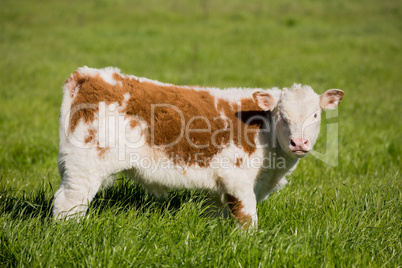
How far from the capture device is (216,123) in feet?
13.8

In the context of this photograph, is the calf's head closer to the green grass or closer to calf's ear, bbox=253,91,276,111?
calf's ear, bbox=253,91,276,111

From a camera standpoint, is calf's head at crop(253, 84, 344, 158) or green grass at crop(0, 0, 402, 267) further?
calf's head at crop(253, 84, 344, 158)

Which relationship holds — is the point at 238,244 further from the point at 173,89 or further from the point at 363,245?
the point at 173,89

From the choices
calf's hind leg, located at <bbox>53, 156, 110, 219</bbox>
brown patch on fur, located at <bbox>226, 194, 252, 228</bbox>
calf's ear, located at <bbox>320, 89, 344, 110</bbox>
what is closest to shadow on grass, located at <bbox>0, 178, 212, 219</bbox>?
brown patch on fur, located at <bbox>226, 194, 252, 228</bbox>

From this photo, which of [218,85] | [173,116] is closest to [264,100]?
[173,116]

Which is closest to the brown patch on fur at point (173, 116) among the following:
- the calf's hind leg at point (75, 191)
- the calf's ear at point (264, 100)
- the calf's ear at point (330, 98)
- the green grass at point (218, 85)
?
the calf's ear at point (264, 100)

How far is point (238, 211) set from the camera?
13.4 ft

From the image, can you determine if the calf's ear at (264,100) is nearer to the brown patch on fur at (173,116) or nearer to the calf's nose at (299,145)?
the brown patch on fur at (173,116)

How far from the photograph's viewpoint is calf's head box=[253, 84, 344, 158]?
4000 mm

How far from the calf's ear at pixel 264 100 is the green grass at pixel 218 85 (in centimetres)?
104

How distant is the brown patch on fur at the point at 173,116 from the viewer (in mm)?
3967

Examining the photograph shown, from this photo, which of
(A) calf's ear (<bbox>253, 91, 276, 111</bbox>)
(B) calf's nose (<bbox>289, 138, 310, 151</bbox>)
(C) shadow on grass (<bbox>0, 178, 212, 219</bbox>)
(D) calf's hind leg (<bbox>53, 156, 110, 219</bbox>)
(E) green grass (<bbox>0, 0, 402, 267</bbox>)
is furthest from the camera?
(C) shadow on grass (<bbox>0, 178, 212, 219</bbox>)

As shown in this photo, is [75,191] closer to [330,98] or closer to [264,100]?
[264,100]

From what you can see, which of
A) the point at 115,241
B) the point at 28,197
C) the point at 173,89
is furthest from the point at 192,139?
the point at 28,197
